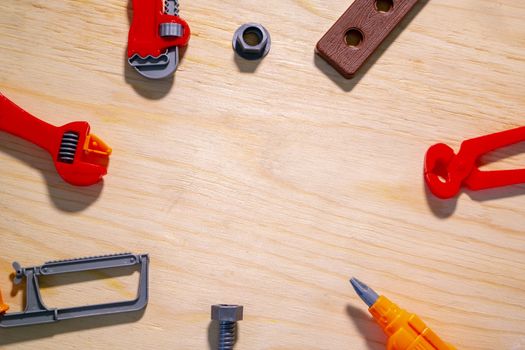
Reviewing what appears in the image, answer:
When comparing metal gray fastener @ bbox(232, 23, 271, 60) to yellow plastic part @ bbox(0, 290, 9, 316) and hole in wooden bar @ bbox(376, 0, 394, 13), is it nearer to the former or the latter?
hole in wooden bar @ bbox(376, 0, 394, 13)

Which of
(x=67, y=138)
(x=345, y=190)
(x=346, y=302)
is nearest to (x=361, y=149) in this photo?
(x=345, y=190)

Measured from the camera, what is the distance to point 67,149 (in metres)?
0.57

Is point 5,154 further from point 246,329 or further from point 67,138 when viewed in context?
point 246,329

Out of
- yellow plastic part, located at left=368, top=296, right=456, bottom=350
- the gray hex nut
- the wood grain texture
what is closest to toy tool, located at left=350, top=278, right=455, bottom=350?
yellow plastic part, located at left=368, top=296, right=456, bottom=350

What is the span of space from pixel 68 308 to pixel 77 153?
15 cm

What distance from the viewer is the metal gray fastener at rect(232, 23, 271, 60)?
1.99 feet

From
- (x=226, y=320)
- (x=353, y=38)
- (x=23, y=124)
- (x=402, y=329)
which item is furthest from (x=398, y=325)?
(x=23, y=124)

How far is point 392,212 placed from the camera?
601 mm

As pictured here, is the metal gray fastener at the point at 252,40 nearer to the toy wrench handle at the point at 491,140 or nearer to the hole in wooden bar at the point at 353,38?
the hole in wooden bar at the point at 353,38

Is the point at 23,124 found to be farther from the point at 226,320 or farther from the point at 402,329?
the point at 402,329

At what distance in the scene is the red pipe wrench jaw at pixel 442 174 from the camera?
0.60 metres

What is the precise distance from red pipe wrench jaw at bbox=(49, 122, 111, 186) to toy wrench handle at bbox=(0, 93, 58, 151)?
0.05 feet

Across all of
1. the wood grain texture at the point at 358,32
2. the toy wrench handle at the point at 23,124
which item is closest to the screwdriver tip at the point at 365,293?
the wood grain texture at the point at 358,32

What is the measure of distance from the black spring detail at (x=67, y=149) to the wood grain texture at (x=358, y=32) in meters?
0.26
